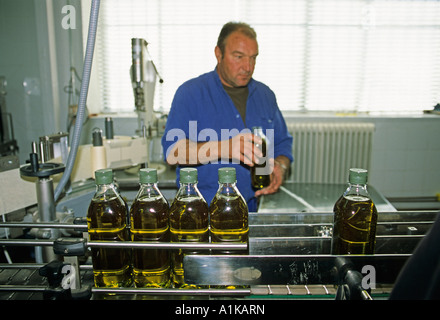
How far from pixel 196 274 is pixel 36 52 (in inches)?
110

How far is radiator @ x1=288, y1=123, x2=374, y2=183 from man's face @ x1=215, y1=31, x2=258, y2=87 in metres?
1.90

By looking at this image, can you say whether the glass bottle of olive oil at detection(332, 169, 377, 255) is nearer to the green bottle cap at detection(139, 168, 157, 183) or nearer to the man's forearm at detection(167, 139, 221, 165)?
the green bottle cap at detection(139, 168, 157, 183)

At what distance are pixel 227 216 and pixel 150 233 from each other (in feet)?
0.58

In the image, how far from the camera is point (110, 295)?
0.72 metres

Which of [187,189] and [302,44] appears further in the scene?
[302,44]

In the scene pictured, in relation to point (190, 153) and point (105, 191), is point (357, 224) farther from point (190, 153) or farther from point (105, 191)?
point (190, 153)

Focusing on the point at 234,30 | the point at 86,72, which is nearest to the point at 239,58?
the point at 234,30

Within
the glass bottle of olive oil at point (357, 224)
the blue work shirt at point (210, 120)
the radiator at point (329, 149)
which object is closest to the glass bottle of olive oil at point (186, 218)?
the glass bottle of olive oil at point (357, 224)

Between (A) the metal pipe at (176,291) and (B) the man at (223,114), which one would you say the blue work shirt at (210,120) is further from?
(A) the metal pipe at (176,291)

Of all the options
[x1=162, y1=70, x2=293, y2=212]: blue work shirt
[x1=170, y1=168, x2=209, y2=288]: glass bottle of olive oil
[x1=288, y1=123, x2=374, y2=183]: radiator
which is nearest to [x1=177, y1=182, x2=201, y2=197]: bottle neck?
[x1=170, y1=168, x2=209, y2=288]: glass bottle of olive oil

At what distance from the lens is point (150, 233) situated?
752mm

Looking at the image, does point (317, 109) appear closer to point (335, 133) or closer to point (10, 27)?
point (335, 133)

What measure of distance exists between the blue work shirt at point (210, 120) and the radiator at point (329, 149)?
1789 millimetres
